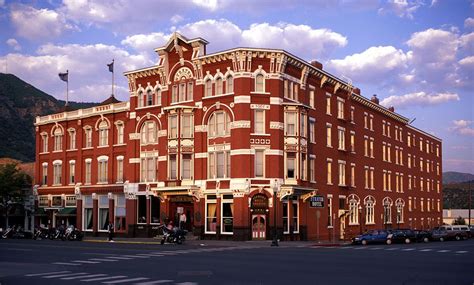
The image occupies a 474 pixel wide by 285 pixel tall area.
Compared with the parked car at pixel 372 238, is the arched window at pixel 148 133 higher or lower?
higher

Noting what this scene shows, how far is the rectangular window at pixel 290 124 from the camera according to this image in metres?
51.9

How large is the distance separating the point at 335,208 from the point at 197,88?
1928 cm

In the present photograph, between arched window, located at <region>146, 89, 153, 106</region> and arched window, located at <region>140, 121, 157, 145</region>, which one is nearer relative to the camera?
arched window, located at <region>140, 121, 157, 145</region>

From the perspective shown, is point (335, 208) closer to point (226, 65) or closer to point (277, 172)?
point (277, 172)

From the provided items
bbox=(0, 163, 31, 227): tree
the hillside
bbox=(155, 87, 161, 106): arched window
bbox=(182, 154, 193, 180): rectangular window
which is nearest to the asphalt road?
bbox=(182, 154, 193, 180): rectangular window

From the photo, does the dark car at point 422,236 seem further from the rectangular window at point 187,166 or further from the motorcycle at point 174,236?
the motorcycle at point 174,236

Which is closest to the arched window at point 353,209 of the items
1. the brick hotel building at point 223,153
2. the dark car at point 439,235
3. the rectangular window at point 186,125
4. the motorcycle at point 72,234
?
the brick hotel building at point 223,153

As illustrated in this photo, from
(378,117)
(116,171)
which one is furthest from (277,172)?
(378,117)

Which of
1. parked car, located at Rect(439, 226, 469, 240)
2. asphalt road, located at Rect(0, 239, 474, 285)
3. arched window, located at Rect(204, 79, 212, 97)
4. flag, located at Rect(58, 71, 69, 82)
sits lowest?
parked car, located at Rect(439, 226, 469, 240)

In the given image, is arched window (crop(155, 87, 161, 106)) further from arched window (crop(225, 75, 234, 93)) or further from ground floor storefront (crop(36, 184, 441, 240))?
arched window (crop(225, 75, 234, 93))

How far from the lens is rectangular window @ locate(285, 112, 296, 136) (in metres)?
51.9

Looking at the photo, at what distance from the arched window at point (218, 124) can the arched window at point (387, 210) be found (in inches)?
1187

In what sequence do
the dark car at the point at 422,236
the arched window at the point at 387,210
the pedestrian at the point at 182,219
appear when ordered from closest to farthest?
1. the dark car at the point at 422,236
2. the pedestrian at the point at 182,219
3. the arched window at the point at 387,210

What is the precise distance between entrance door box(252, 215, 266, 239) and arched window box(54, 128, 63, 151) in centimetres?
2968
